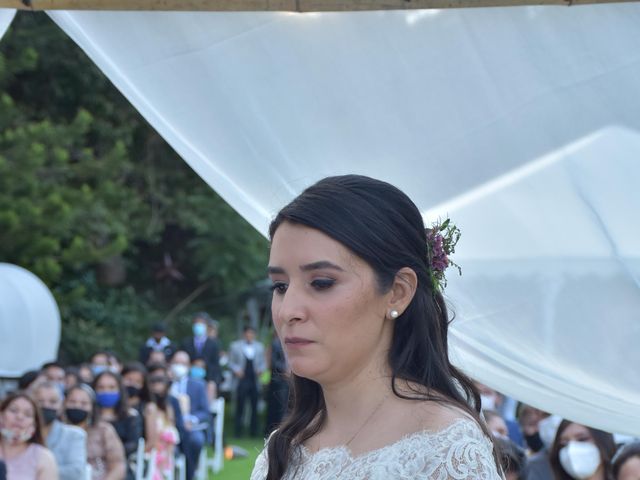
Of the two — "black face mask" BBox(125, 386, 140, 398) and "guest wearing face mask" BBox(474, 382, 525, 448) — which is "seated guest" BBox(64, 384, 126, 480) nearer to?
"black face mask" BBox(125, 386, 140, 398)

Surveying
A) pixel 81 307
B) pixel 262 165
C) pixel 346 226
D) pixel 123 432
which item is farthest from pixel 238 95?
pixel 81 307

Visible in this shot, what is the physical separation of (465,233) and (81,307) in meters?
19.6

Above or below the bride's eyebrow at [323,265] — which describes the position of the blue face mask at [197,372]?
above

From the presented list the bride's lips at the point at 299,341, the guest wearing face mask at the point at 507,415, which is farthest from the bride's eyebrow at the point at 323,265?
the guest wearing face mask at the point at 507,415

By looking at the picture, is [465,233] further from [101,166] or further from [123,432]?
[101,166]

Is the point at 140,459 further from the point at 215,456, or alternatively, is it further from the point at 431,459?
the point at 431,459

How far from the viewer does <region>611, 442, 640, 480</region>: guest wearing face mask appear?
14.8 ft

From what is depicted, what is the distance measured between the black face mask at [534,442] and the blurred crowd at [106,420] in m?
1.86

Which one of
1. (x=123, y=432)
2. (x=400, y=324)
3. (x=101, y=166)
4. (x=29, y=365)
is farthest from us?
(x=101, y=166)

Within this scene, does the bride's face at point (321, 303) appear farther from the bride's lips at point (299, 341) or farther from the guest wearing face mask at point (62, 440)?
the guest wearing face mask at point (62, 440)

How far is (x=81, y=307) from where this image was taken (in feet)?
71.1

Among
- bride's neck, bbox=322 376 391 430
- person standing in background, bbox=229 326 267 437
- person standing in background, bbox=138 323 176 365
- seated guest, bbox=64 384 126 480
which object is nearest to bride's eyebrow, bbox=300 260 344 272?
bride's neck, bbox=322 376 391 430

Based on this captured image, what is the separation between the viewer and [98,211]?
18.9 meters

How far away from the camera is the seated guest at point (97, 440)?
26.9 ft
